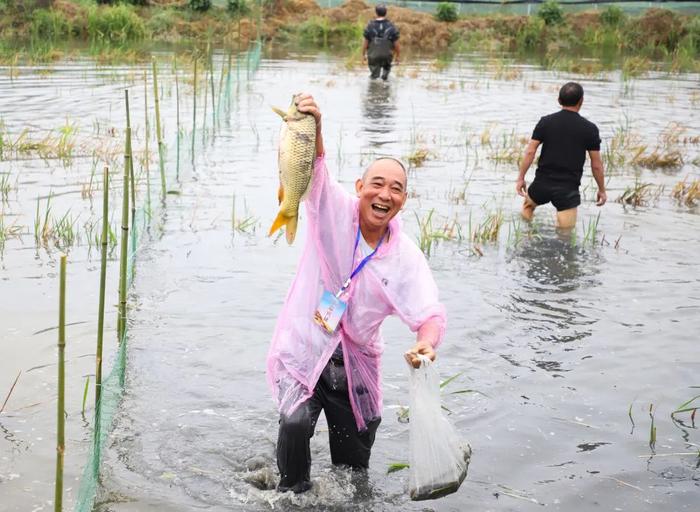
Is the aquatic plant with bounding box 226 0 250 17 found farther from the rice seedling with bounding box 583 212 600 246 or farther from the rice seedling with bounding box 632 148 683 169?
the rice seedling with bounding box 583 212 600 246

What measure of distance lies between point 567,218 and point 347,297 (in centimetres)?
495

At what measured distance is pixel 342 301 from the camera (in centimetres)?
372

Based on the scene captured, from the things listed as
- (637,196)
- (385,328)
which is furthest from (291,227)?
(637,196)

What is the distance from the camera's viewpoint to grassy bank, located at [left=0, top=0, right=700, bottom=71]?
28.6 m

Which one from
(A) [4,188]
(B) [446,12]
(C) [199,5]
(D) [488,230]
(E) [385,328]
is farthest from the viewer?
(B) [446,12]

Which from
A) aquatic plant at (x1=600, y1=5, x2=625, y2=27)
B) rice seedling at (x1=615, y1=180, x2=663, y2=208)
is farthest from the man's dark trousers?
aquatic plant at (x1=600, y1=5, x2=625, y2=27)

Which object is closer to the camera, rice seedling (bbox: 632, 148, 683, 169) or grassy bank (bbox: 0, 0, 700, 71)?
rice seedling (bbox: 632, 148, 683, 169)

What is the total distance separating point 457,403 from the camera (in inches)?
206

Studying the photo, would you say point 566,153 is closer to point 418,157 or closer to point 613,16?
point 418,157

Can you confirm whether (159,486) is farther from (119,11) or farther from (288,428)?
(119,11)

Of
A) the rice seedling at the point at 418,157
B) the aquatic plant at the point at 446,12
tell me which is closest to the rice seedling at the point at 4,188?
the rice seedling at the point at 418,157

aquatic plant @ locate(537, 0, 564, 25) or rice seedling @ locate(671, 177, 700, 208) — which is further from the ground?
aquatic plant @ locate(537, 0, 564, 25)

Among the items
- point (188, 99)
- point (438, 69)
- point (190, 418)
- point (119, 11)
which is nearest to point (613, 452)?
point (190, 418)

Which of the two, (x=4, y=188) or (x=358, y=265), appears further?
(x=4, y=188)
